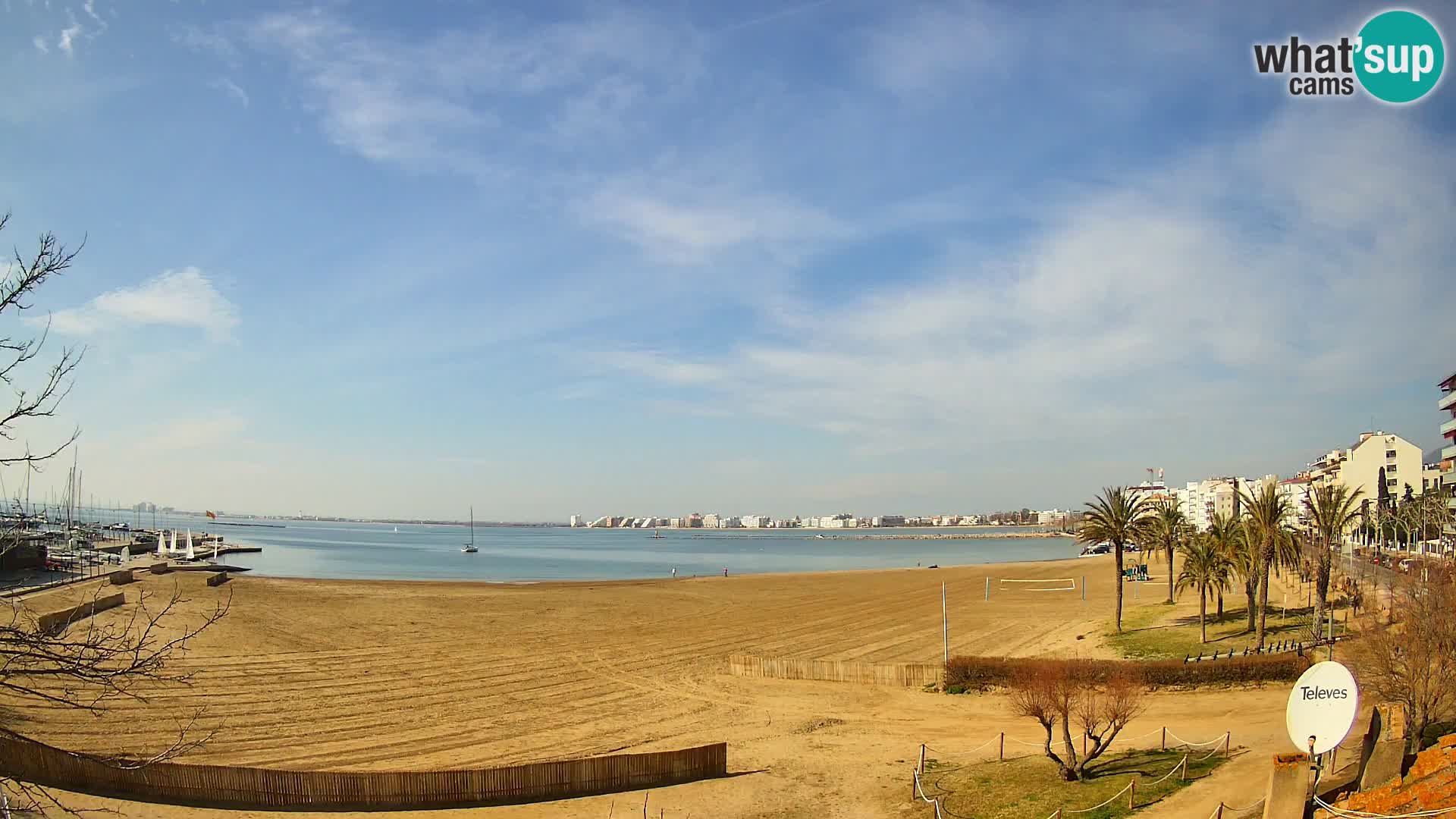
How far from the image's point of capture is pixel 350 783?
22922 mm

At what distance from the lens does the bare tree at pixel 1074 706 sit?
24.0m

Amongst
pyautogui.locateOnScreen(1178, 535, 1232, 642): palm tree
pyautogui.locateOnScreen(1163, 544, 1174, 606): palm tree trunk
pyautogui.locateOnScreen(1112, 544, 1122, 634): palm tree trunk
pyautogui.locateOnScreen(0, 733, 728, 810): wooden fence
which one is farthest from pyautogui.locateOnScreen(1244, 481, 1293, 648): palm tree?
pyautogui.locateOnScreen(0, 733, 728, 810): wooden fence

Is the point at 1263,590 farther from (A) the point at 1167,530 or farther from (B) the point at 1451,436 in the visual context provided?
(B) the point at 1451,436

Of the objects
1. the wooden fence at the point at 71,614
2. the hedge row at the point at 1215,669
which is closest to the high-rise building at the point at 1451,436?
the hedge row at the point at 1215,669

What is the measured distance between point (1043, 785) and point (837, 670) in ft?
51.3

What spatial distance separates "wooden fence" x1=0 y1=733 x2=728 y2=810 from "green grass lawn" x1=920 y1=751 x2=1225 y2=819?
8100mm

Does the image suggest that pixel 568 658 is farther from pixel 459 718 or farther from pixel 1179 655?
pixel 1179 655

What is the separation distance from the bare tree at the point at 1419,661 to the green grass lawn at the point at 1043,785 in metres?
4.67

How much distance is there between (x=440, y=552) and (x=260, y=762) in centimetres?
16449

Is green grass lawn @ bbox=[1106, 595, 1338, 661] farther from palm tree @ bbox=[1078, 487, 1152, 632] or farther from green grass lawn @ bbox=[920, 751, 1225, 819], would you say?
green grass lawn @ bbox=[920, 751, 1225, 819]

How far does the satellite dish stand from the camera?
1761 cm

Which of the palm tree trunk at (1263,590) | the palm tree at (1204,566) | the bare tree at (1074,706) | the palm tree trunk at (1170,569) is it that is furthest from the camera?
the palm tree trunk at (1170,569)

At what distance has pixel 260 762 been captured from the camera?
1070 inches

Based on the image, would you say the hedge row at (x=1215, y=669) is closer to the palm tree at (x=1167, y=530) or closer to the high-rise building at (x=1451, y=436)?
the palm tree at (x=1167, y=530)
